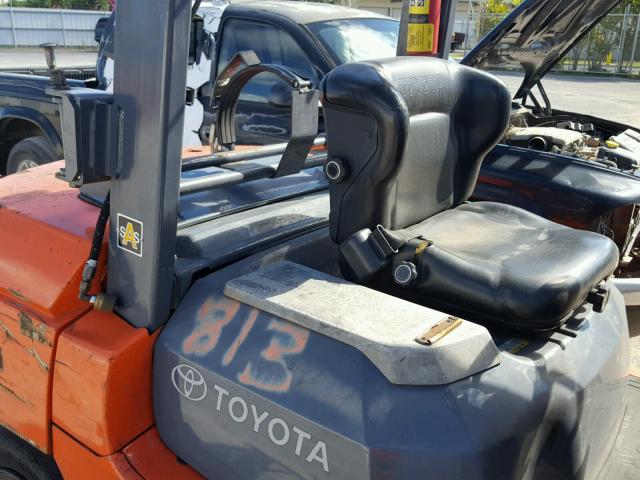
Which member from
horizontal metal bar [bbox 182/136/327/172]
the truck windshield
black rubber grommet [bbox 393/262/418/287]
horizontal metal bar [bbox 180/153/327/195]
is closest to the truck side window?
the truck windshield

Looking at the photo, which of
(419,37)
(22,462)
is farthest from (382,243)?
(419,37)

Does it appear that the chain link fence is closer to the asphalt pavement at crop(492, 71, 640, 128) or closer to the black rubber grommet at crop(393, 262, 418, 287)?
the asphalt pavement at crop(492, 71, 640, 128)

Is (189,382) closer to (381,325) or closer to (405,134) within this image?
(381,325)

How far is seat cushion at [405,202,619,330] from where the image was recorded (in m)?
1.60

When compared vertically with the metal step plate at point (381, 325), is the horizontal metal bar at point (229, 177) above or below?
above

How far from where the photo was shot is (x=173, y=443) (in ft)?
5.55

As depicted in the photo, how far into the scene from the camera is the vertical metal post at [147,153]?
4.92ft

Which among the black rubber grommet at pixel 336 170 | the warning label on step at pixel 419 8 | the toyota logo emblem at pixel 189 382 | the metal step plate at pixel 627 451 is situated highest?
the warning label on step at pixel 419 8

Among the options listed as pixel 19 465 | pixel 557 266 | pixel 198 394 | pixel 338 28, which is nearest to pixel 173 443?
pixel 198 394

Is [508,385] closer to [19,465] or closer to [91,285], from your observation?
[91,285]

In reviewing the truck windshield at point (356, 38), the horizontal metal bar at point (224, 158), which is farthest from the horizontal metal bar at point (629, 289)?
the truck windshield at point (356, 38)

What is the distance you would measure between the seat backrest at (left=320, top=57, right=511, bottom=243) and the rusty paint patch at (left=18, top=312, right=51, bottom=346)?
33.4 inches

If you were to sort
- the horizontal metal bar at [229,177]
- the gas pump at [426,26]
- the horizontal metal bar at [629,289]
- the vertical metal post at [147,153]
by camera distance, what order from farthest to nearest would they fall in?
the horizontal metal bar at [629,289]
the gas pump at [426,26]
the horizontal metal bar at [229,177]
the vertical metal post at [147,153]

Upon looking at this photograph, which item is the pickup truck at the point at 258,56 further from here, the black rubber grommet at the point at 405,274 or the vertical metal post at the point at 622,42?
the vertical metal post at the point at 622,42
